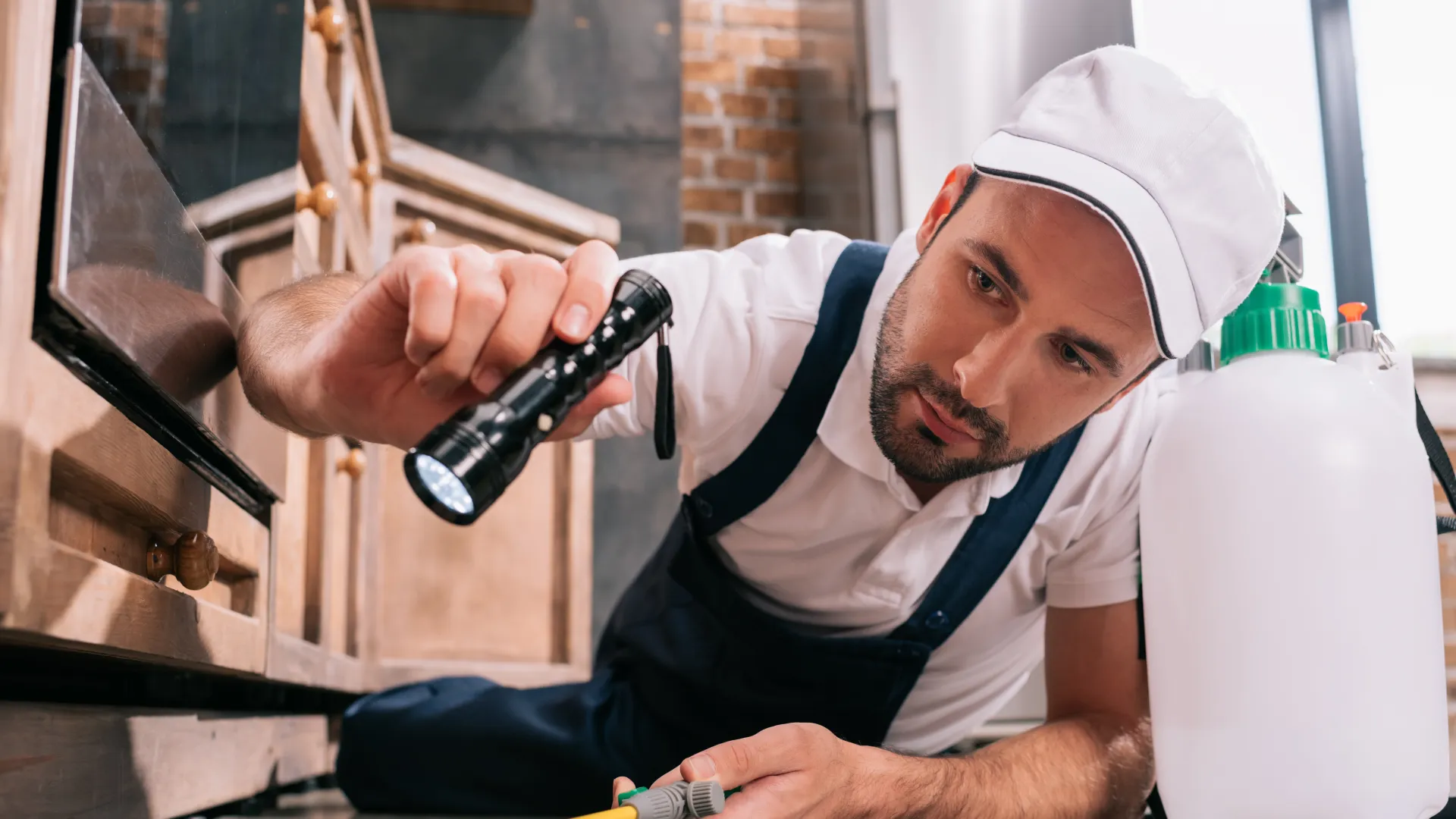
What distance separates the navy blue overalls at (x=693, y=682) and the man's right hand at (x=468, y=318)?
40 cm

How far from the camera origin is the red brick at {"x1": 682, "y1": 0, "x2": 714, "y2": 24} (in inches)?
114

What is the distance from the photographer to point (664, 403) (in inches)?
25.8

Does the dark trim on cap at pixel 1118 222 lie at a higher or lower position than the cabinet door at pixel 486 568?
higher

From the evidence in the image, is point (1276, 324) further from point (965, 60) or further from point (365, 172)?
point (365, 172)

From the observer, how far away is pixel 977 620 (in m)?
1.14

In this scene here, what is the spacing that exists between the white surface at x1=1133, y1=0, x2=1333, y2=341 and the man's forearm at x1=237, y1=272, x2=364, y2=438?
1.22 metres

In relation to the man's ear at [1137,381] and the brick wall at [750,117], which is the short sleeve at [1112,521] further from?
the brick wall at [750,117]


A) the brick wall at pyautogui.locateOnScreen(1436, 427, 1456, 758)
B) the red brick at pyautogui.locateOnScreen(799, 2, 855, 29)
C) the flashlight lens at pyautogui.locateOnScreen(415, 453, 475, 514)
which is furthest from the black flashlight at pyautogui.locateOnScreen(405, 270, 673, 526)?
the red brick at pyautogui.locateOnScreen(799, 2, 855, 29)

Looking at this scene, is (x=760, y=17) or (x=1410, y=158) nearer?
(x=1410, y=158)

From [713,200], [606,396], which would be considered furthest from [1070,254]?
[713,200]

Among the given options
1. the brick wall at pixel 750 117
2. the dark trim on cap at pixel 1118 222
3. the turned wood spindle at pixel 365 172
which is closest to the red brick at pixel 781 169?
the brick wall at pixel 750 117

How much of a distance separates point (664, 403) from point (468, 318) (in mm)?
136

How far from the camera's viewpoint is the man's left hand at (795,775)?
69 centimetres

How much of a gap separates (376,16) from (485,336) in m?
2.30
